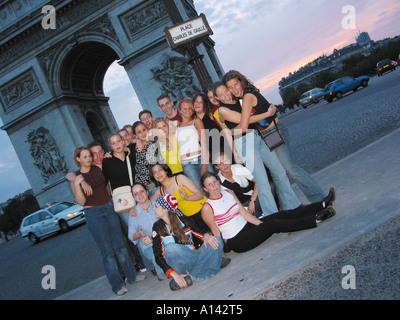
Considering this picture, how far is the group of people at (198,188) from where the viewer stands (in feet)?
11.3

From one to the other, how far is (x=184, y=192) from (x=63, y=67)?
15506 millimetres

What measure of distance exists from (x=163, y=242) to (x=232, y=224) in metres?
0.76

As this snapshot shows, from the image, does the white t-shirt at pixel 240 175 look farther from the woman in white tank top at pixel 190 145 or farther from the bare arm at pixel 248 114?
the bare arm at pixel 248 114

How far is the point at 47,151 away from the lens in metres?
16.7

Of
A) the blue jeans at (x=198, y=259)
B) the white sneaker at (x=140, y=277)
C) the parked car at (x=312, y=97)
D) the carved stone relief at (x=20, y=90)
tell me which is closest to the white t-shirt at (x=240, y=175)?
the blue jeans at (x=198, y=259)

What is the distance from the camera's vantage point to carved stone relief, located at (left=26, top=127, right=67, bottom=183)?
54.6 ft

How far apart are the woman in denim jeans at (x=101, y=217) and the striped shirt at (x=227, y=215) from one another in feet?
4.81

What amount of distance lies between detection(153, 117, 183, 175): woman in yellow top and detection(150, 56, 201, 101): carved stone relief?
10.5 m

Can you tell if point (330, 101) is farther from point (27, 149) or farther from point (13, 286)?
point (13, 286)

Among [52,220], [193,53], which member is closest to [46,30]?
[52,220]

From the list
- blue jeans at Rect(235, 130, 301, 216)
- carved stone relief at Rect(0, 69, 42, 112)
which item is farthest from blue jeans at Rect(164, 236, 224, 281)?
carved stone relief at Rect(0, 69, 42, 112)

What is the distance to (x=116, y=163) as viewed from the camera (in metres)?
4.40

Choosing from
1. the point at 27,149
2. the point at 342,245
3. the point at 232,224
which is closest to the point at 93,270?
the point at 232,224

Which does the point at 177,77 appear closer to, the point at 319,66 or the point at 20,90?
the point at 20,90
